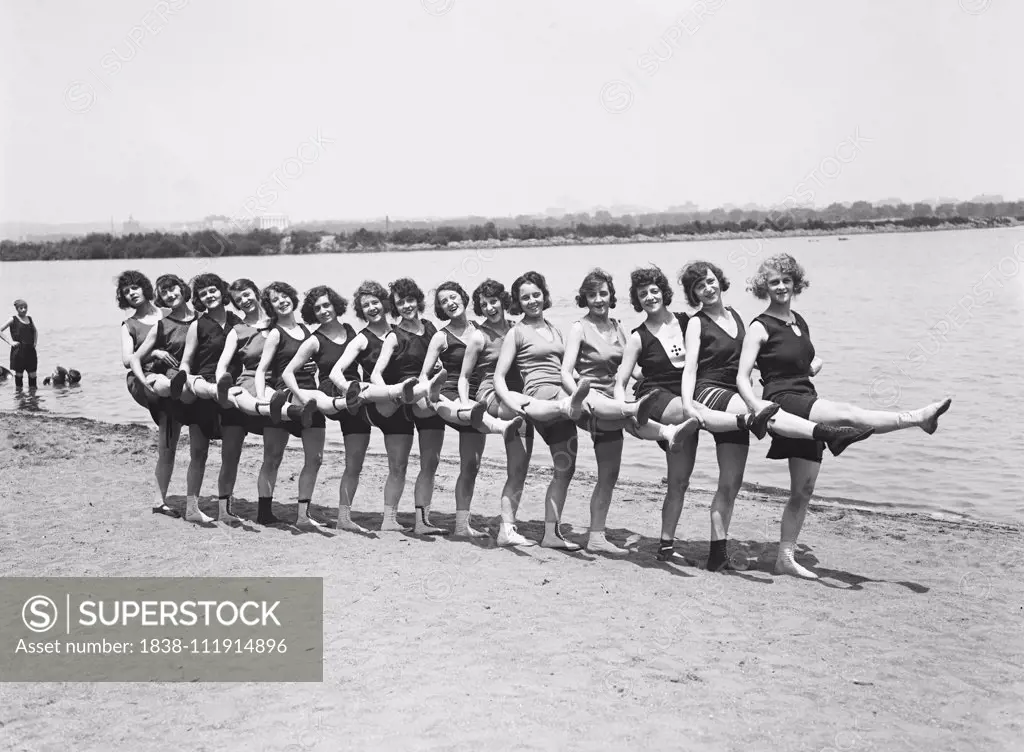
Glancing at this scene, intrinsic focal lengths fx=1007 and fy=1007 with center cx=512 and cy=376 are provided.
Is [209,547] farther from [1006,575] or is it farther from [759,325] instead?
[1006,575]

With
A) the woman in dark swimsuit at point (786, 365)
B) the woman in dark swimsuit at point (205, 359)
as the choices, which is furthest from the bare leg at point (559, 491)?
the woman in dark swimsuit at point (205, 359)

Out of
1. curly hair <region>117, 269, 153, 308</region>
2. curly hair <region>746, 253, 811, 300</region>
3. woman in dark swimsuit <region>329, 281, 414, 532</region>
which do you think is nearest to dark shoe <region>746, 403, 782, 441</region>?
curly hair <region>746, 253, 811, 300</region>

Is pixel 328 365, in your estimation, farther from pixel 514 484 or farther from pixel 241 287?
pixel 514 484

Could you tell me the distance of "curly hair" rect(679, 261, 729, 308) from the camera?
676 centimetres

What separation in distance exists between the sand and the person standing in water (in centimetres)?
1080

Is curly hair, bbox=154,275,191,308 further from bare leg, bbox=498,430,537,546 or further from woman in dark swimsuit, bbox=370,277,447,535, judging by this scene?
bare leg, bbox=498,430,537,546

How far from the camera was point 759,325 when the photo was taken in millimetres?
6535

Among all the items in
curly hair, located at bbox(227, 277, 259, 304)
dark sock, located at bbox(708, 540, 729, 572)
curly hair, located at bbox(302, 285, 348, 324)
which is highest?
curly hair, located at bbox(227, 277, 259, 304)

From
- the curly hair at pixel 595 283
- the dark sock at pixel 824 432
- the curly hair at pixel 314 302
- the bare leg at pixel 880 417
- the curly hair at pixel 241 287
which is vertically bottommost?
the dark sock at pixel 824 432

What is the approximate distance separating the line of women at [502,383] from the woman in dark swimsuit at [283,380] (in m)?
0.02

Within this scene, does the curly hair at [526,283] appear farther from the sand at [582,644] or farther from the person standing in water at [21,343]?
the person standing in water at [21,343]

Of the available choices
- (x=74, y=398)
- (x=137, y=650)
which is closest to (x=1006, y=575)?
(x=137, y=650)

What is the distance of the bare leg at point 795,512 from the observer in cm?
655

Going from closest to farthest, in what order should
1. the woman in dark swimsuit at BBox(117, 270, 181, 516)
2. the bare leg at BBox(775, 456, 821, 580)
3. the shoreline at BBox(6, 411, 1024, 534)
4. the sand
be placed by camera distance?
the sand, the bare leg at BBox(775, 456, 821, 580), the woman in dark swimsuit at BBox(117, 270, 181, 516), the shoreline at BBox(6, 411, 1024, 534)
